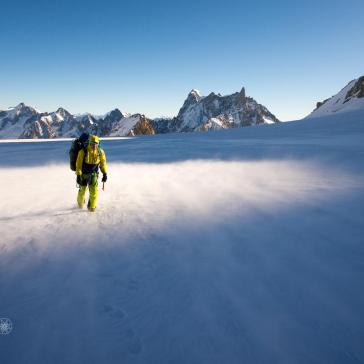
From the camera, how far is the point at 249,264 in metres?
3.95

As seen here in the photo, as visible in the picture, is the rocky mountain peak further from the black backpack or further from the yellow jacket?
the black backpack

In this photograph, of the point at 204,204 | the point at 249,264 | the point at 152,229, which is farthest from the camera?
the point at 204,204

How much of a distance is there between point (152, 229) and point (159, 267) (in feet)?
4.47

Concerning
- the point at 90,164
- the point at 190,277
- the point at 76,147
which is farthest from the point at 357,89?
the point at 190,277

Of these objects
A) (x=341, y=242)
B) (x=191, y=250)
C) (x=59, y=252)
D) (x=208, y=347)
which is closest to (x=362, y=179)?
(x=341, y=242)

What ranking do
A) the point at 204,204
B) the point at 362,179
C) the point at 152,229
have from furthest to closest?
the point at 362,179
the point at 204,204
the point at 152,229

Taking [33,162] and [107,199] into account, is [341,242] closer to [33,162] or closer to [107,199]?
[107,199]

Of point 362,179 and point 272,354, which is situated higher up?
point 362,179
